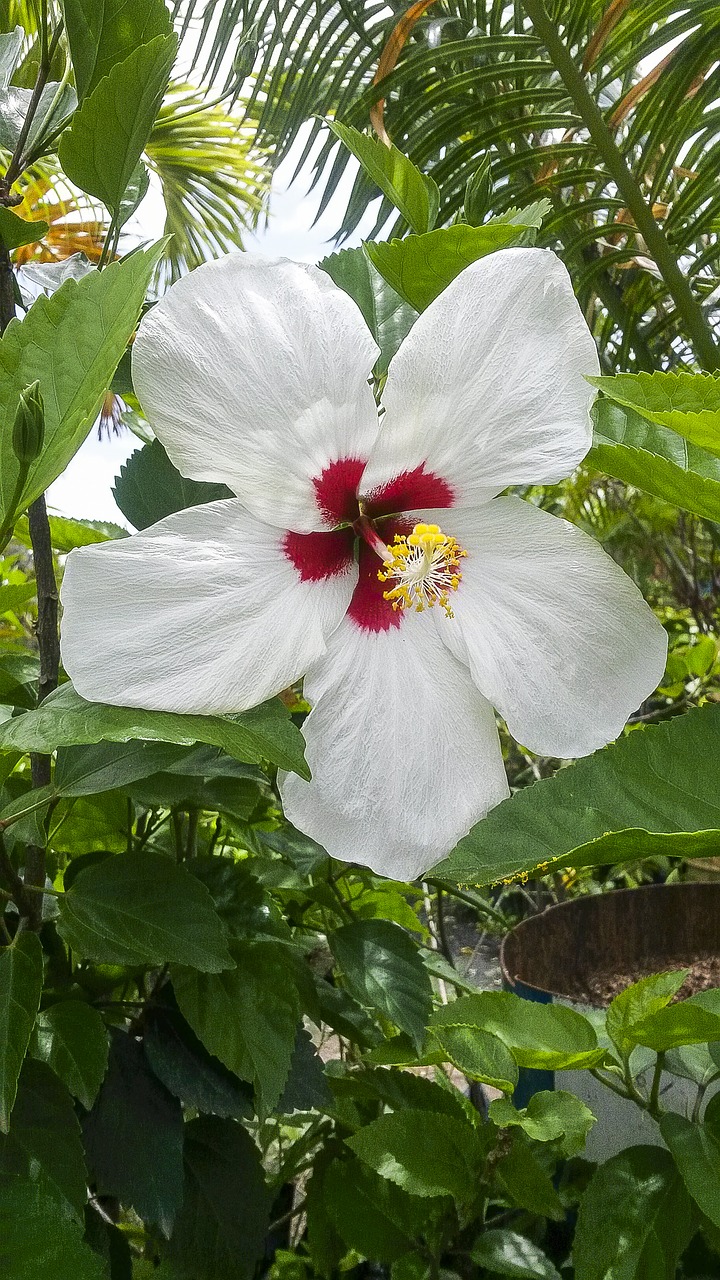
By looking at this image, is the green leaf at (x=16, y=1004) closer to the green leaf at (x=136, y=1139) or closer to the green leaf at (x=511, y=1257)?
the green leaf at (x=136, y=1139)

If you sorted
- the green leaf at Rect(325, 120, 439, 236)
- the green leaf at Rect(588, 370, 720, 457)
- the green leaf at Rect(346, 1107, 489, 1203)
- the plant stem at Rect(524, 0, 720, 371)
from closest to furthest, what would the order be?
the green leaf at Rect(588, 370, 720, 457), the green leaf at Rect(325, 120, 439, 236), the green leaf at Rect(346, 1107, 489, 1203), the plant stem at Rect(524, 0, 720, 371)

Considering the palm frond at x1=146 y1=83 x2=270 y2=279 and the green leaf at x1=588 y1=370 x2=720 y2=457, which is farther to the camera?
the palm frond at x1=146 y1=83 x2=270 y2=279

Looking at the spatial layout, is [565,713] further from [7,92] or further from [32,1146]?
[7,92]

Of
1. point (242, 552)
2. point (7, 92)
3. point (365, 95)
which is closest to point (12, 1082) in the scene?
point (242, 552)

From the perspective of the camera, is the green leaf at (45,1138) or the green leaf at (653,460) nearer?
the green leaf at (653,460)

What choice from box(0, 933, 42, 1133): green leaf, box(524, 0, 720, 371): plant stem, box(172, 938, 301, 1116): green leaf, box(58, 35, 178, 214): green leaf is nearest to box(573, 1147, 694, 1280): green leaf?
box(172, 938, 301, 1116): green leaf

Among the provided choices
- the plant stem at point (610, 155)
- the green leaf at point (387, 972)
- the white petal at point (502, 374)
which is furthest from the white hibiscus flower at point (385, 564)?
the plant stem at point (610, 155)

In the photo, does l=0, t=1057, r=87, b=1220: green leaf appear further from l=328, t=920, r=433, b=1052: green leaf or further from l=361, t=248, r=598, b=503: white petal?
l=361, t=248, r=598, b=503: white petal
